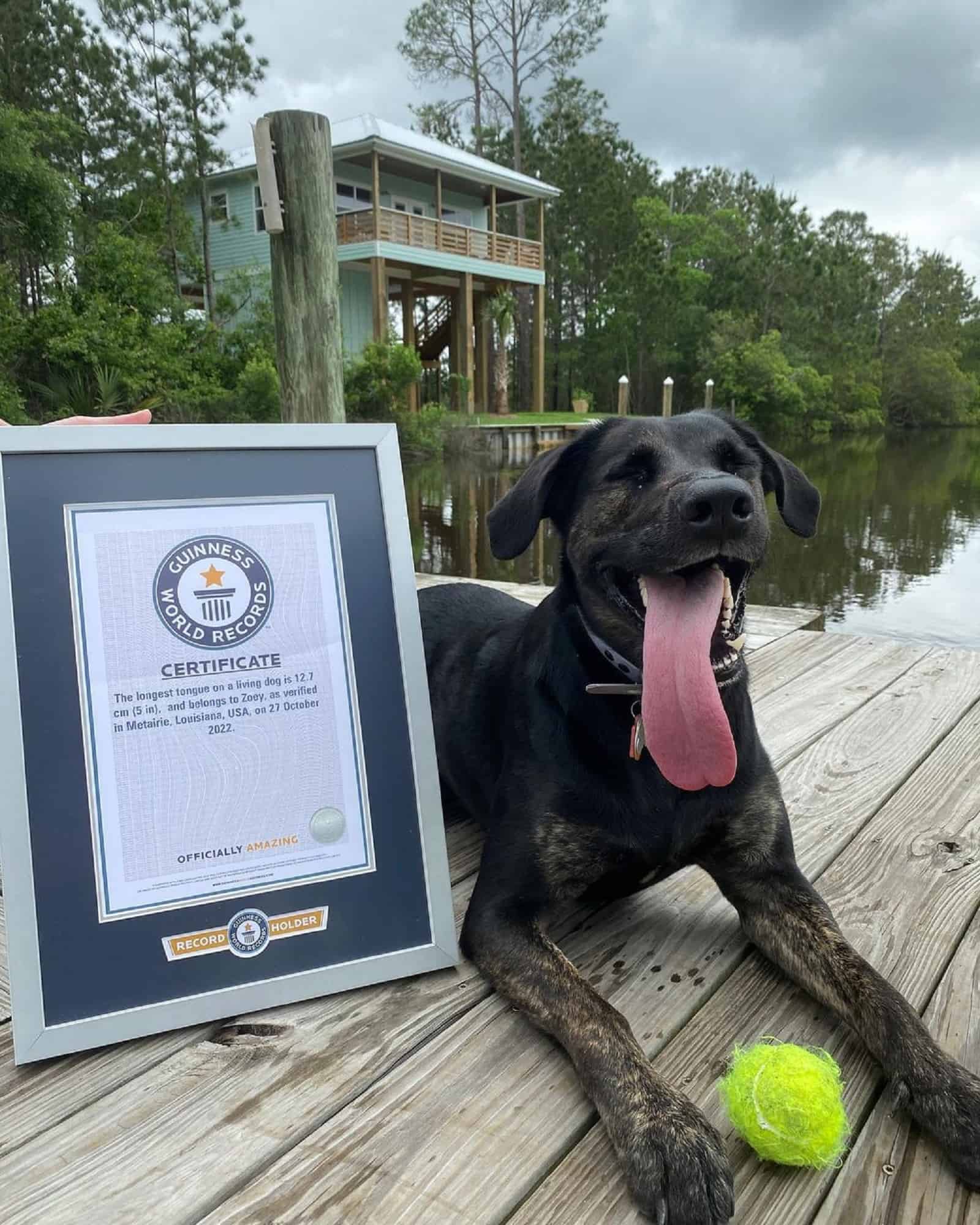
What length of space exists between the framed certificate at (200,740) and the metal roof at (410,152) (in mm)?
24008

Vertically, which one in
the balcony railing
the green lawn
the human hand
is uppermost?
the balcony railing

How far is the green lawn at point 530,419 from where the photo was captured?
26.2 meters

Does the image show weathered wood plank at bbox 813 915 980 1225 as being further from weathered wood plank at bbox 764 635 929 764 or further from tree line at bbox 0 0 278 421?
tree line at bbox 0 0 278 421

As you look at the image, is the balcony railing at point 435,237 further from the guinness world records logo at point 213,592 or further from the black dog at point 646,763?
Answer: the guinness world records logo at point 213,592

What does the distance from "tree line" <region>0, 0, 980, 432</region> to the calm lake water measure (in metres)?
5.66

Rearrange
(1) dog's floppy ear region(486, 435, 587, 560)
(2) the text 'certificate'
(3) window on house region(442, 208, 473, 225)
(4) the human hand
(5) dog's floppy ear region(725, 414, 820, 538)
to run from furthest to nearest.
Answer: (3) window on house region(442, 208, 473, 225) < (5) dog's floppy ear region(725, 414, 820, 538) < (1) dog's floppy ear region(486, 435, 587, 560) < (4) the human hand < (2) the text 'certificate'

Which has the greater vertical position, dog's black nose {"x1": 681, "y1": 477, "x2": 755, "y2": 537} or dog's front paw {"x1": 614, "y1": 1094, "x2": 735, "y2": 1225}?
dog's black nose {"x1": 681, "y1": 477, "x2": 755, "y2": 537}

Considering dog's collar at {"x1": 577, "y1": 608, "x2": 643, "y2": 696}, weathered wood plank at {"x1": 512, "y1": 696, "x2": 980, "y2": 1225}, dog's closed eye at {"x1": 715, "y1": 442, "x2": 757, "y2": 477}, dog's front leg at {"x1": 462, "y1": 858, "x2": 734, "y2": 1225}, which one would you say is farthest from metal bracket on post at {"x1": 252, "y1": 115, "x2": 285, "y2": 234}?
weathered wood plank at {"x1": 512, "y1": 696, "x2": 980, "y2": 1225}

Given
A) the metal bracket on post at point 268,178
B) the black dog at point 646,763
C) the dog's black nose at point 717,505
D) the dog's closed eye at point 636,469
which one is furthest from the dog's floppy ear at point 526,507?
the metal bracket on post at point 268,178

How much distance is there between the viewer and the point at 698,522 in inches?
73.6

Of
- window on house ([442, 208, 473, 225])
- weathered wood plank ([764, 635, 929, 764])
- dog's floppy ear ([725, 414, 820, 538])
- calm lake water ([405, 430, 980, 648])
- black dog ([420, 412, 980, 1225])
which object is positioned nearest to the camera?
black dog ([420, 412, 980, 1225])

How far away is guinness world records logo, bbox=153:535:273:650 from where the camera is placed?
1.88 meters

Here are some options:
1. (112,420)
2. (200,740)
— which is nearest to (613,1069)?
(200,740)

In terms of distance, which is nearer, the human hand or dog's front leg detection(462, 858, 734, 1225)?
dog's front leg detection(462, 858, 734, 1225)
